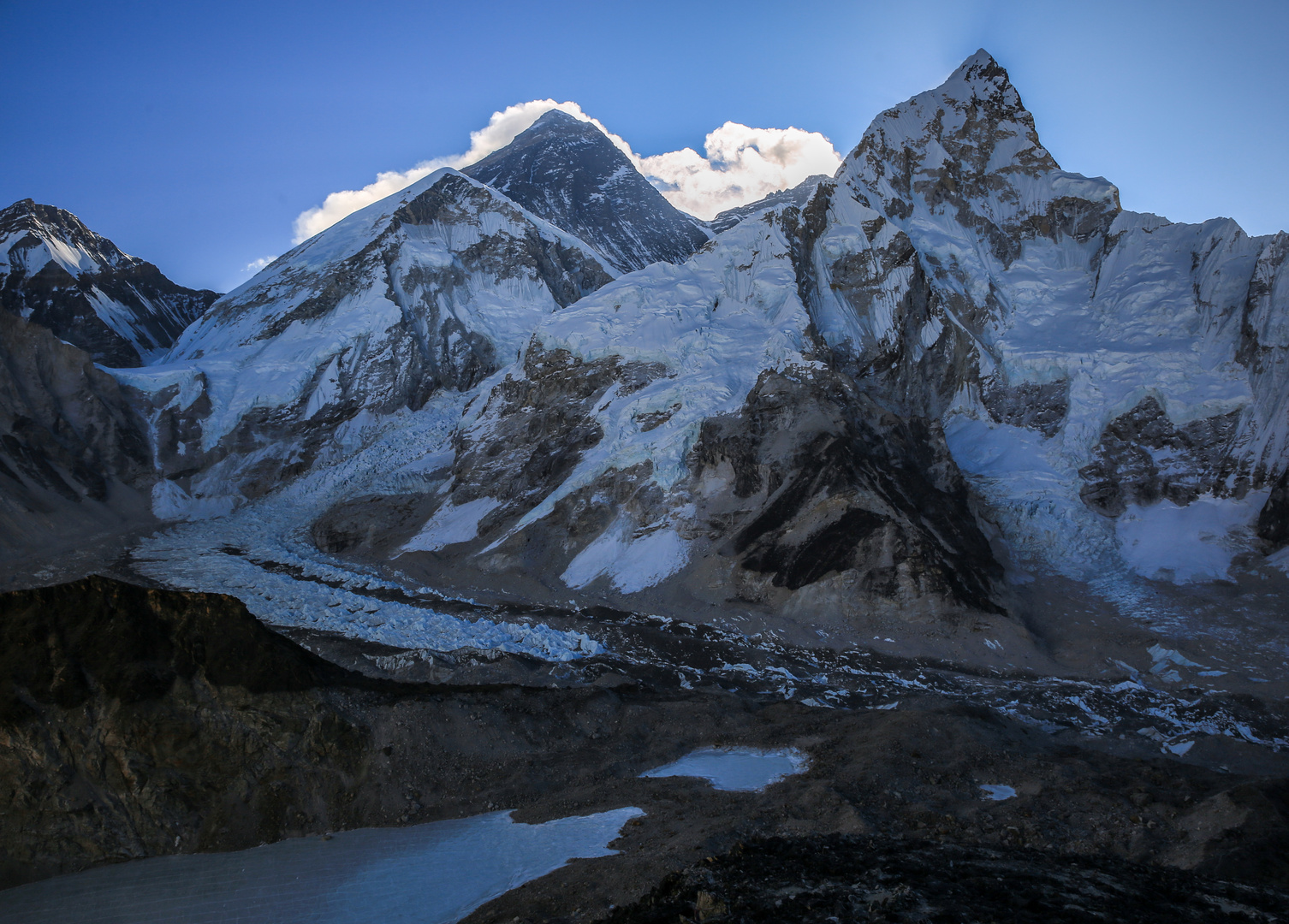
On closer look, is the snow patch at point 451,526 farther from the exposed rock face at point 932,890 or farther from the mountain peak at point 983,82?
the mountain peak at point 983,82

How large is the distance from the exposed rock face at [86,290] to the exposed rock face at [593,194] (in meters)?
43.6

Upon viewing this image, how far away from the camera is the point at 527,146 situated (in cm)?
11312

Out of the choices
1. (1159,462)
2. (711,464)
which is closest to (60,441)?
(711,464)

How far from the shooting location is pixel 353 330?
65.5 meters

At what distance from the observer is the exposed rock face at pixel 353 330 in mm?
58438

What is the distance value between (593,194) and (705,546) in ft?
259

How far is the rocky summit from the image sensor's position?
453 inches

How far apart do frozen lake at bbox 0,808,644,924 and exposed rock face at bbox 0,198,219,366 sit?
74502 millimetres

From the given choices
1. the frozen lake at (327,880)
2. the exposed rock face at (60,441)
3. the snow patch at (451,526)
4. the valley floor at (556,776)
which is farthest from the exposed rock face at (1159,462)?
the exposed rock face at (60,441)

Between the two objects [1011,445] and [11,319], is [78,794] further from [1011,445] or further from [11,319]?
[11,319]

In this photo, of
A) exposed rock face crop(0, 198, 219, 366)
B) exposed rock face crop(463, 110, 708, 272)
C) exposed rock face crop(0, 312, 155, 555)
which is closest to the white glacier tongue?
exposed rock face crop(0, 312, 155, 555)

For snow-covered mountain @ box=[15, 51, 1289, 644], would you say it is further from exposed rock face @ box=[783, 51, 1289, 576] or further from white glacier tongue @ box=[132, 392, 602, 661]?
white glacier tongue @ box=[132, 392, 602, 661]

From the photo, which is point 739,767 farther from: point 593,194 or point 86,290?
point 593,194

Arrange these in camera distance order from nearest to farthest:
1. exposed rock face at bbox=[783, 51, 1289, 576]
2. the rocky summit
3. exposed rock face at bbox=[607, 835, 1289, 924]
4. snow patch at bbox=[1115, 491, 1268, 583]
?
1. exposed rock face at bbox=[607, 835, 1289, 924]
2. the rocky summit
3. snow patch at bbox=[1115, 491, 1268, 583]
4. exposed rock face at bbox=[783, 51, 1289, 576]
